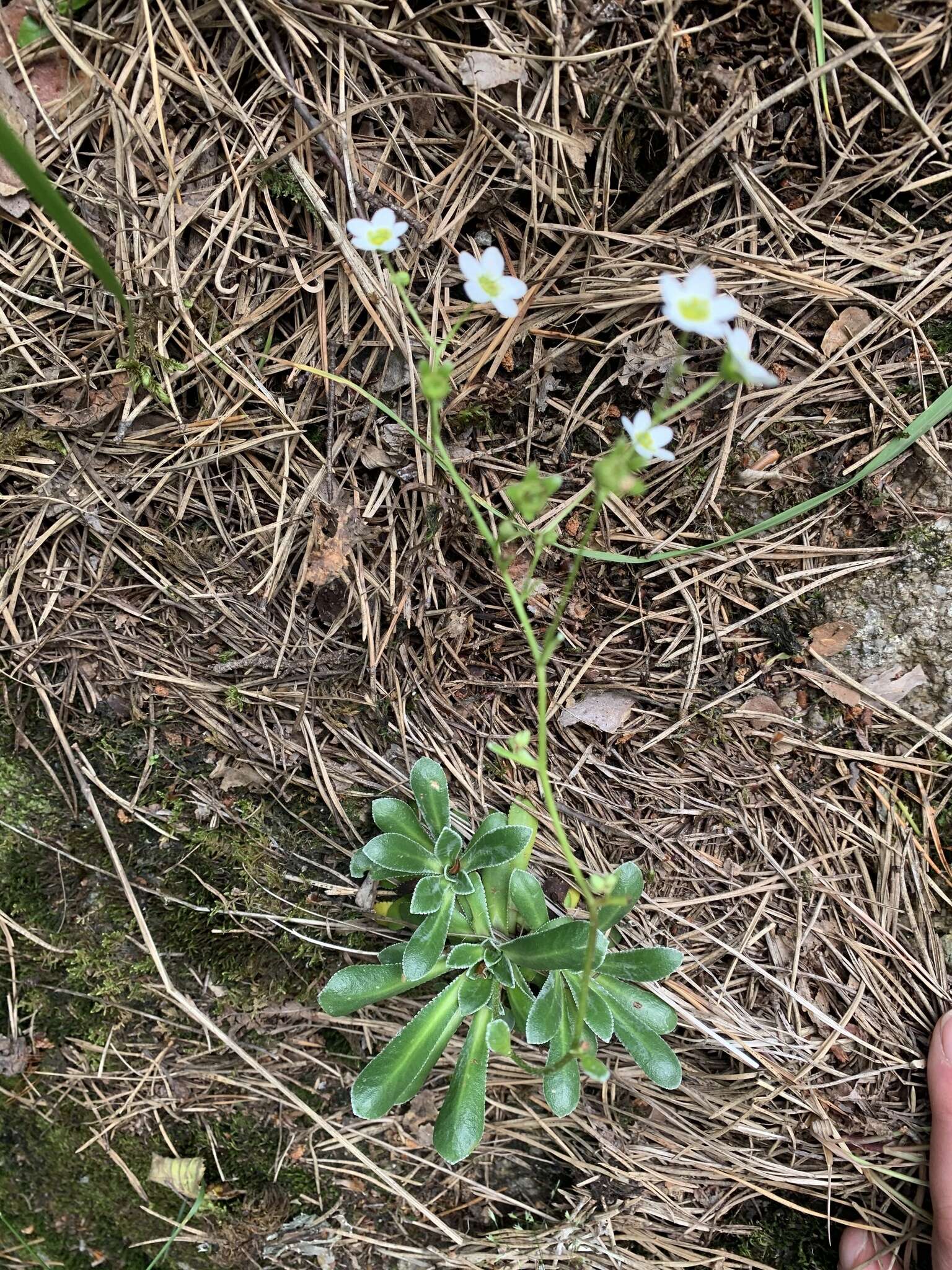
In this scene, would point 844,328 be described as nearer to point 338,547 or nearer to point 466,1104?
point 338,547

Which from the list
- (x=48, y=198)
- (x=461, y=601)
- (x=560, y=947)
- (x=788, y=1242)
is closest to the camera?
(x=48, y=198)

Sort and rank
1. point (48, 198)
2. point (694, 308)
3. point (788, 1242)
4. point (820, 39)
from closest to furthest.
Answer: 1. point (694, 308)
2. point (48, 198)
3. point (820, 39)
4. point (788, 1242)

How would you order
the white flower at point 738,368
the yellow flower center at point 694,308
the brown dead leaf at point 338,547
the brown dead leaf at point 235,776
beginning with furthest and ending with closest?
1. the brown dead leaf at point 235,776
2. the brown dead leaf at point 338,547
3. the yellow flower center at point 694,308
4. the white flower at point 738,368

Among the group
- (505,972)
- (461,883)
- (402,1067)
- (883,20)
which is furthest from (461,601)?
(883,20)

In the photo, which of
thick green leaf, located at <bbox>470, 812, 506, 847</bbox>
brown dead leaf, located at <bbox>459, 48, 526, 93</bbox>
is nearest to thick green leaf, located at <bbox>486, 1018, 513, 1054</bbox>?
thick green leaf, located at <bbox>470, 812, 506, 847</bbox>

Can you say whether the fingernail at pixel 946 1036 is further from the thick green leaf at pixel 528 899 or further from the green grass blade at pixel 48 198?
the green grass blade at pixel 48 198

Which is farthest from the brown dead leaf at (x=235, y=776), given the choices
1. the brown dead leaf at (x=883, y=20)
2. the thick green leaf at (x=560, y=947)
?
the brown dead leaf at (x=883, y=20)
